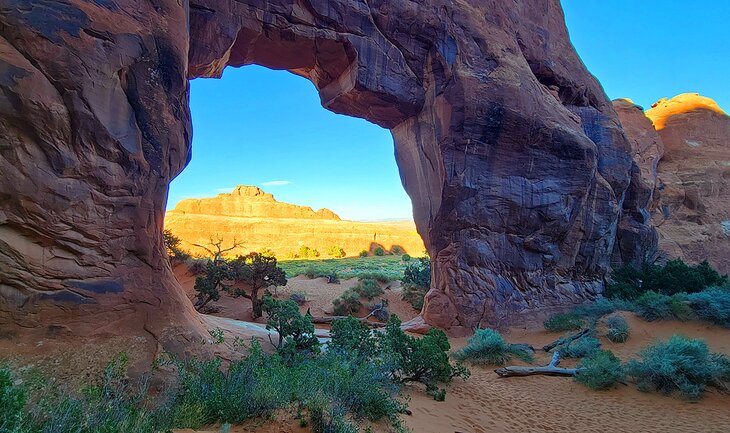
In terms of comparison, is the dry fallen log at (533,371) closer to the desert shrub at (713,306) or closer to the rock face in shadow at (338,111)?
the rock face in shadow at (338,111)

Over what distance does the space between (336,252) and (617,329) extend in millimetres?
39646

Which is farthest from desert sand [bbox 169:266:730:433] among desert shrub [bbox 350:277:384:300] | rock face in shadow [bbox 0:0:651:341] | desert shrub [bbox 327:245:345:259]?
desert shrub [bbox 327:245:345:259]

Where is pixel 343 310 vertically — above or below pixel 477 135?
below

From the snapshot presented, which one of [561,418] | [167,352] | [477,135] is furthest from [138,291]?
[477,135]

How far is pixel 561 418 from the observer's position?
6.60m

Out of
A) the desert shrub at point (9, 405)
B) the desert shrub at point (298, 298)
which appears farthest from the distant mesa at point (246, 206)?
the desert shrub at point (9, 405)

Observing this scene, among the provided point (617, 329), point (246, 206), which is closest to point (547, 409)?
point (617, 329)

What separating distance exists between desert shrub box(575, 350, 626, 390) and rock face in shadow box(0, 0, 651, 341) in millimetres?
4478

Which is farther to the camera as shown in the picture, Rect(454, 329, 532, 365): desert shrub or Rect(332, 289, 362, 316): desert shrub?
Rect(332, 289, 362, 316): desert shrub

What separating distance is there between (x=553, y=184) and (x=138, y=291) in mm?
13400

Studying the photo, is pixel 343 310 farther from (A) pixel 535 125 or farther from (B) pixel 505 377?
(A) pixel 535 125

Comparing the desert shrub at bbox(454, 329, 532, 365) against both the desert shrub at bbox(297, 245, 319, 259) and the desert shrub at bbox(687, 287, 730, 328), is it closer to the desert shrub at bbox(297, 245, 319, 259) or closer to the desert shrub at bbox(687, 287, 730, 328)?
the desert shrub at bbox(687, 287, 730, 328)

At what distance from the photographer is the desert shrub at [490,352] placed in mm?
9672

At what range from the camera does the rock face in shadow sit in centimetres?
502
